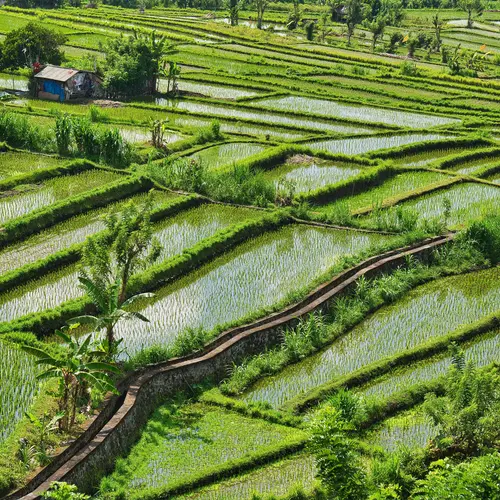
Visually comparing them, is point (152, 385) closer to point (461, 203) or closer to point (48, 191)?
point (48, 191)

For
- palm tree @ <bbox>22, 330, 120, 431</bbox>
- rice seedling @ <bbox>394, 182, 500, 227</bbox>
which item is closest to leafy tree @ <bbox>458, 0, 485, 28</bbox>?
rice seedling @ <bbox>394, 182, 500, 227</bbox>

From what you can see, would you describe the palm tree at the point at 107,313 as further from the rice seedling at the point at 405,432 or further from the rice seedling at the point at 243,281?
the rice seedling at the point at 405,432

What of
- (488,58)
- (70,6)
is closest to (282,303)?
(488,58)

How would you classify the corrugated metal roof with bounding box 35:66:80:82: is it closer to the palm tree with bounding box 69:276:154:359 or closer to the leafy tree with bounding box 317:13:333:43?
the palm tree with bounding box 69:276:154:359

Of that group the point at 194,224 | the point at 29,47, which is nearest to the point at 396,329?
the point at 194,224

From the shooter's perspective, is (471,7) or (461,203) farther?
(471,7)

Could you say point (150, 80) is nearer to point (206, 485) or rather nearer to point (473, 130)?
point (473, 130)
